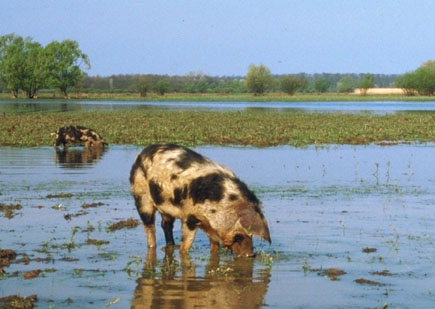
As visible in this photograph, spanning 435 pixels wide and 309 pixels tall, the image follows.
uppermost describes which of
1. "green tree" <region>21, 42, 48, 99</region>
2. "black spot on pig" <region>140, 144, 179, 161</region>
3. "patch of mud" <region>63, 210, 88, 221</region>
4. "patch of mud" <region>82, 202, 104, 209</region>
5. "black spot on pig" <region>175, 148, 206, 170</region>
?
"green tree" <region>21, 42, 48, 99</region>

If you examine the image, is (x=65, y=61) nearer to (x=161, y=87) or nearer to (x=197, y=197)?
(x=161, y=87)

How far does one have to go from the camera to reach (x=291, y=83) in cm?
16212

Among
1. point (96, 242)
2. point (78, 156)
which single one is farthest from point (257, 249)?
point (78, 156)

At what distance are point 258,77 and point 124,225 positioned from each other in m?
150

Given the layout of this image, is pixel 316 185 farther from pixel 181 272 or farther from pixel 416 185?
pixel 181 272

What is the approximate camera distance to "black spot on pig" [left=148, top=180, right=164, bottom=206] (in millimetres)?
11312

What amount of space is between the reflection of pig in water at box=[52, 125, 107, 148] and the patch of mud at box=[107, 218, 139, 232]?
17187mm

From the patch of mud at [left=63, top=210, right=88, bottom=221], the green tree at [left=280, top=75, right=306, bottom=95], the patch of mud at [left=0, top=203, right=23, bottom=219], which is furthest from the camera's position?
the green tree at [left=280, top=75, right=306, bottom=95]

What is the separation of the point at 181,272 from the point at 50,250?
88.7 inches

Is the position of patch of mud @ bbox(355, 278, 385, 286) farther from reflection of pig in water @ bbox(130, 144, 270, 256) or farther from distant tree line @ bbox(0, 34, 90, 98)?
distant tree line @ bbox(0, 34, 90, 98)

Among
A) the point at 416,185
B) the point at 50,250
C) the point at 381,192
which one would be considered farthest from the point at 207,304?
the point at 416,185

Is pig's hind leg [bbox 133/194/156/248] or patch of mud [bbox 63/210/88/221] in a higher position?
pig's hind leg [bbox 133/194/156/248]

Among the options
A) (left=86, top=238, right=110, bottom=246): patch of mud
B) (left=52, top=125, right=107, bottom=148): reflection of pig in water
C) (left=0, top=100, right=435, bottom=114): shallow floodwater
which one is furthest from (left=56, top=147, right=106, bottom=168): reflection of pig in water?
(left=0, top=100, right=435, bottom=114): shallow floodwater

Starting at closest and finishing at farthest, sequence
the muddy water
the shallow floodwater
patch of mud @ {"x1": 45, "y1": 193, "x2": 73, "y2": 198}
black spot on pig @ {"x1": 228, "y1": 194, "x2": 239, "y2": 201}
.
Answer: the muddy water < black spot on pig @ {"x1": 228, "y1": 194, "x2": 239, "y2": 201} < patch of mud @ {"x1": 45, "y1": 193, "x2": 73, "y2": 198} < the shallow floodwater
